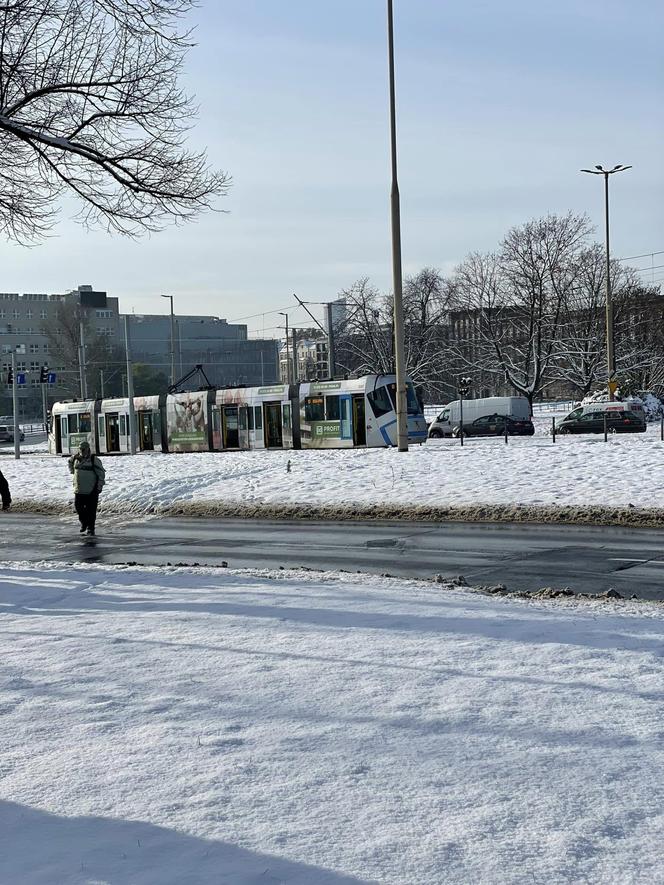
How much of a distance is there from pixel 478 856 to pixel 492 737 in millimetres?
1319

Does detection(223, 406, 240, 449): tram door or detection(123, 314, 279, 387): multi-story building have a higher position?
detection(123, 314, 279, 387): multi-story building

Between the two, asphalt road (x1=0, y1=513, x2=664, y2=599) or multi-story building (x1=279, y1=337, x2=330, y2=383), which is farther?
multi-story building (x1=279, y1=337, x2=330, y2=383)

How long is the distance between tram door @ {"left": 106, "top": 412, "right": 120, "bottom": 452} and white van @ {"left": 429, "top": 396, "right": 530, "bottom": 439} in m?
16.7

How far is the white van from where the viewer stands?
171 feet

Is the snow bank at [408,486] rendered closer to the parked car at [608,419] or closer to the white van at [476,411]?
the parked car at [608,419]

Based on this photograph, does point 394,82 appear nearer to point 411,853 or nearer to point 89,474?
point 89,474

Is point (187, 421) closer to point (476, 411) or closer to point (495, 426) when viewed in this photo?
point (495, 426)

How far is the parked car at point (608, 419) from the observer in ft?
137

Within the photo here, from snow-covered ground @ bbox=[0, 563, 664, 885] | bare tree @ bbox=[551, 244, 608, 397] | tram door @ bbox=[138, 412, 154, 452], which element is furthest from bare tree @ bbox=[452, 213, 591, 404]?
snow-covered ground @ bbox=[0, 563, 664, 885]

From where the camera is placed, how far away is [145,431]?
47.3 metres

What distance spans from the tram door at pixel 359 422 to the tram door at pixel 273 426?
13.3 ft

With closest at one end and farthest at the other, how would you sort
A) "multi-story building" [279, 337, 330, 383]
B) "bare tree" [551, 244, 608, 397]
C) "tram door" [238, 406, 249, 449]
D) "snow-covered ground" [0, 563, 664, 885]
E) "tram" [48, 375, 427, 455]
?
"snow-covered ground" [0, 563, 664, 885], "tram" [48, 375, 427, 455], "tram door" [238, 406, 249, 449], "bare tree" [551, 244, 608, 397], "multi-story building" [279, 337, 330, 383]

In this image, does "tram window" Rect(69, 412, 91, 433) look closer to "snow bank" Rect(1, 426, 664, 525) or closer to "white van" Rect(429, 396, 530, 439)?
"white van" Rect(429, 396, 530, 439)

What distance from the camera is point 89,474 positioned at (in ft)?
63.2
